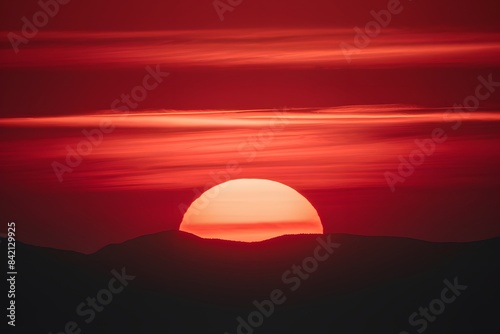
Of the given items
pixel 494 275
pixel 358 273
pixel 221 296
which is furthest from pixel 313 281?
pixel 494 275

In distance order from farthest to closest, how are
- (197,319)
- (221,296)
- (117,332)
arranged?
(221,296) < (197,319) < (117,332)

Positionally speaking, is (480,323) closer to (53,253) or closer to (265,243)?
(265,243)

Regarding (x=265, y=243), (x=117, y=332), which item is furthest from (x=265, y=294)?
(x=117, y=332)

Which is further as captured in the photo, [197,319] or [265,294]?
[265,294]

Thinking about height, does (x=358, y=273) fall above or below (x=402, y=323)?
above

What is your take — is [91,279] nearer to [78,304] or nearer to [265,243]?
[78,304]

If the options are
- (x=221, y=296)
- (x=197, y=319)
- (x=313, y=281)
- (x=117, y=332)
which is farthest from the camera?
(x=313, y=281)
